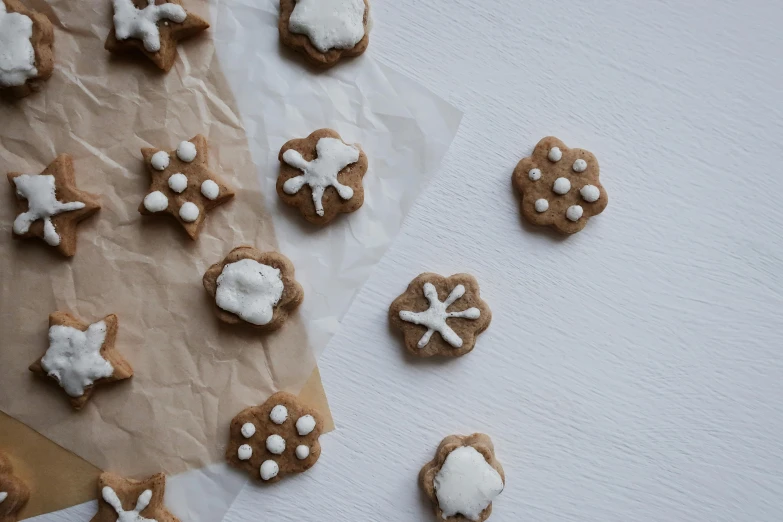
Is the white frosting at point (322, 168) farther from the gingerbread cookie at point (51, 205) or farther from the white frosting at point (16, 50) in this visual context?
the white frosting at point (16, 50)

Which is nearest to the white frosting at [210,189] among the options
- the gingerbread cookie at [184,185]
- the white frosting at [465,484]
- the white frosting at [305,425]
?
the gingerbread cookie at [184,185]

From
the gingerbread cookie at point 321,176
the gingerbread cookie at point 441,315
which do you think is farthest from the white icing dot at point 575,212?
the gingerbread cookie at point 321,176

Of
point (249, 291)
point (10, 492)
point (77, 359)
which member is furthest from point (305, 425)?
point (10, 492)

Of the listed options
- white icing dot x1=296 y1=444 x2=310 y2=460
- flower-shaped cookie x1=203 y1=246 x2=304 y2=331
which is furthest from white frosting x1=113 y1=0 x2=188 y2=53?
white icing dot x1=296 y1=444 x2=310 y2=460

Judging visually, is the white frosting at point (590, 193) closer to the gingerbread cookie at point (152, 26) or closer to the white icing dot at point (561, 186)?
the white icing dot at point (561, 186)

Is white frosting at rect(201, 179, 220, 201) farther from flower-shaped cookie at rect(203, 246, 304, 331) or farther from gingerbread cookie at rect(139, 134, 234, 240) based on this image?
flower-shaped cookie at rect(203, 246, 304, 331)

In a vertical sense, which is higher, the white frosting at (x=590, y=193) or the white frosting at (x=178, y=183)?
the white frosting at (x=590, y=193)

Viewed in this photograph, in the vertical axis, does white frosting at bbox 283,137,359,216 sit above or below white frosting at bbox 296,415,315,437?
above

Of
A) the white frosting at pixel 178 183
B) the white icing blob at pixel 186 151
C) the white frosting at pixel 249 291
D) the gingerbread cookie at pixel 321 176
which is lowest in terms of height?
the white frosting at pixel 249 291
